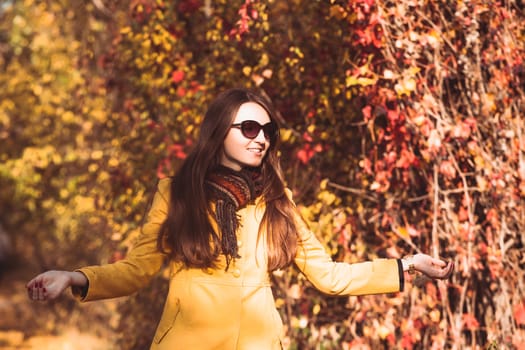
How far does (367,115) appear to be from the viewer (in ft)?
11.7

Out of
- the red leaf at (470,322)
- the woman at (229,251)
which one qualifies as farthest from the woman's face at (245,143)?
the red leaf at (470,322)

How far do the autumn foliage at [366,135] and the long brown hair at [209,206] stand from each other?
22.2 inches

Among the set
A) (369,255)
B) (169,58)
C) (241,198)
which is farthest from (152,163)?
(241,198)

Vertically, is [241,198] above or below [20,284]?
above

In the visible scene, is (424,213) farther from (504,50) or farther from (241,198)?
(241,198)

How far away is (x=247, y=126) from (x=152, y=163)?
7.43 feet

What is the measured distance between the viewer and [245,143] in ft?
8.78

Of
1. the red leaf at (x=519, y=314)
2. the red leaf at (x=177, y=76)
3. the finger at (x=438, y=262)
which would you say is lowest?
the red leaf at (x=519, y=314)

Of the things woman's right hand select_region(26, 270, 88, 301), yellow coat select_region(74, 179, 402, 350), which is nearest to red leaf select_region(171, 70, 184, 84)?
yellow coat select_region(74, 179, 402, 350)

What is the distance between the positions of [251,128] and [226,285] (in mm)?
583

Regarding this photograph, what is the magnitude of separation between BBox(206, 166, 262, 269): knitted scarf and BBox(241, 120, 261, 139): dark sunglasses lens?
144 mm

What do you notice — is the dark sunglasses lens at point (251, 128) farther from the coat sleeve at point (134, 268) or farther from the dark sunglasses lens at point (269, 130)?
the coat sleeve at point (134, 268)

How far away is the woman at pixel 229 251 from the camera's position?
2459mm

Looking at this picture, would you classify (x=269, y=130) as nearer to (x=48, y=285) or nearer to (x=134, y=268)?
(x=134, y=268)
